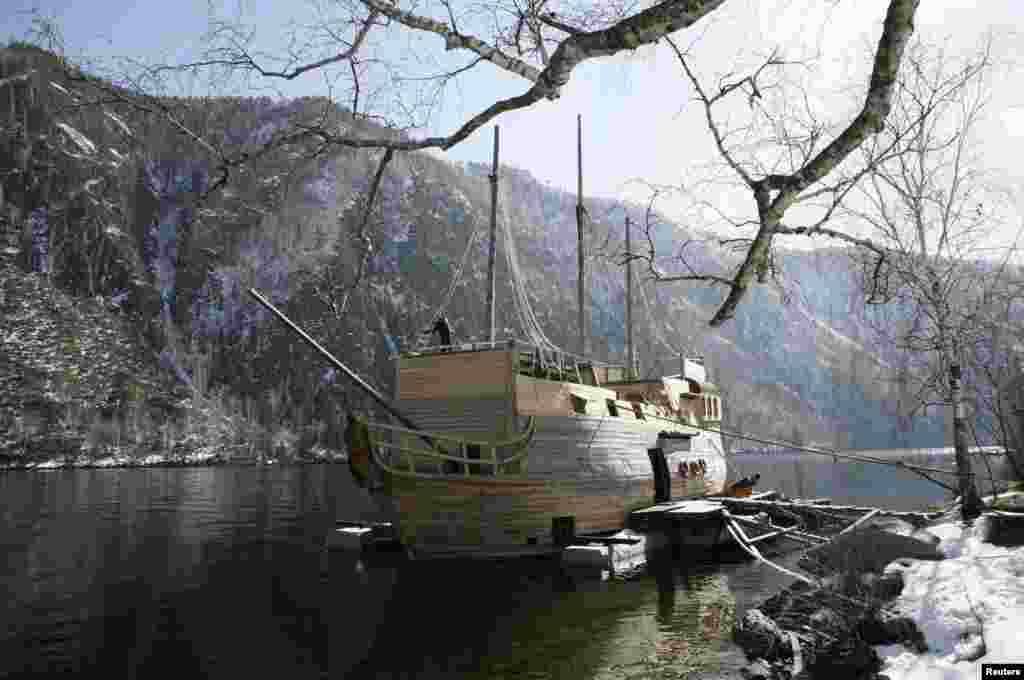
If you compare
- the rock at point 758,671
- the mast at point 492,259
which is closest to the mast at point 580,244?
the mast at point 492,259

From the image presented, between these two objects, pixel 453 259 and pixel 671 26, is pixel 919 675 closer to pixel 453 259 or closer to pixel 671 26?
pixel 671 26

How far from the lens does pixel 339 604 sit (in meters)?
15.3

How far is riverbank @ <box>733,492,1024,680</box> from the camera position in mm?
Answer: 6574

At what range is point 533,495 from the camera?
19266 mm

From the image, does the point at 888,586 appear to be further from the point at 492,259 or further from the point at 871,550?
the point at 492,259

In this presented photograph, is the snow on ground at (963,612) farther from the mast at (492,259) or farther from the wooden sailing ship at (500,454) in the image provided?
the mast at (492,259)

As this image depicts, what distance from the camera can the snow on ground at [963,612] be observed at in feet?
20.3

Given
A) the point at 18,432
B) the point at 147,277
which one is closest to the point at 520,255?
the point at 147,277

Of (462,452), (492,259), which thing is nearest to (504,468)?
(462,452)

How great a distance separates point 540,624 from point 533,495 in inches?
241

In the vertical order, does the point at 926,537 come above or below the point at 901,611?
above

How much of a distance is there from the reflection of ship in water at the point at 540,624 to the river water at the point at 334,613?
5 centimetres

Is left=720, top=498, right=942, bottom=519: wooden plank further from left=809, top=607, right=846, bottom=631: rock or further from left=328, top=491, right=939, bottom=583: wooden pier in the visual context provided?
left=809, top=607, right=846, bottom=631: rock

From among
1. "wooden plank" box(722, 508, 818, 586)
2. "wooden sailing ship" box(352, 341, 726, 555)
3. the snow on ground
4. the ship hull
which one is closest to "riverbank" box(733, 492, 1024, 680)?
the snow on ground
